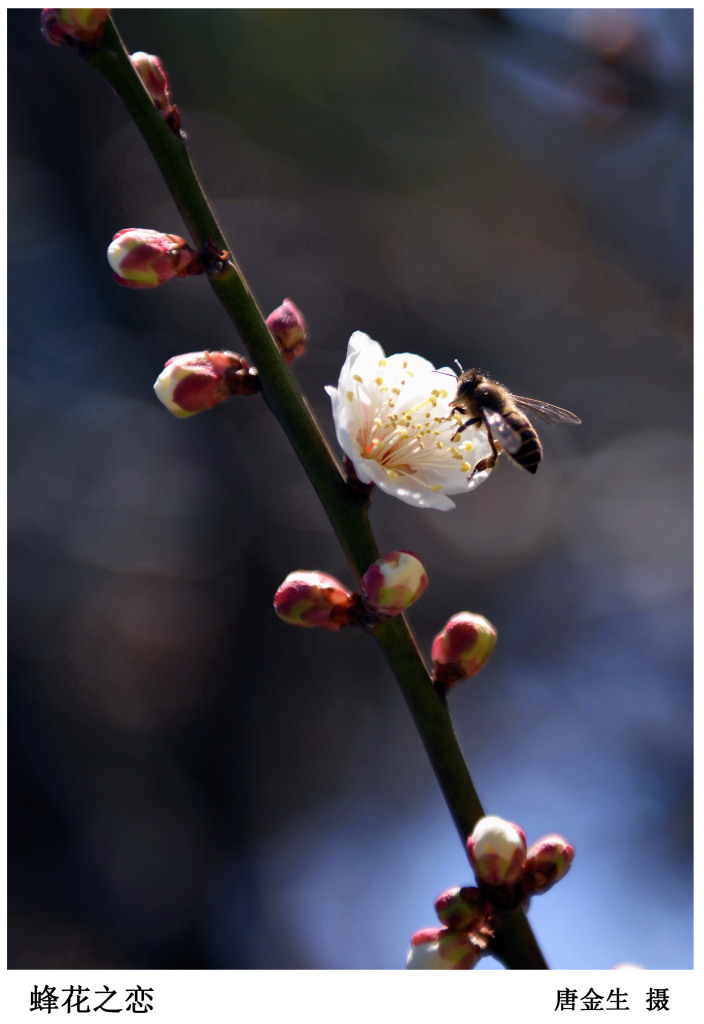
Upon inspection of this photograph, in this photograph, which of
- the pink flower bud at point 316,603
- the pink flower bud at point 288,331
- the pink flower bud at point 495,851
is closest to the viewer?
the pink flower bud at point 495,851

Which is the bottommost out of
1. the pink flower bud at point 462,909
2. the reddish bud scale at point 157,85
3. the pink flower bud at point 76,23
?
the pink flower bud at point 462,909

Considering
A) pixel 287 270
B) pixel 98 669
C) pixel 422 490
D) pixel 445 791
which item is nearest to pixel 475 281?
pixel 287 270

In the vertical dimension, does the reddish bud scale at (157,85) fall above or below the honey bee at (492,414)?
above

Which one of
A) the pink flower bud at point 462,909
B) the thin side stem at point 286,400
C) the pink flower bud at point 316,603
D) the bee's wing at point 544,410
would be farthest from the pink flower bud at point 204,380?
the bee's wing at point 544,410

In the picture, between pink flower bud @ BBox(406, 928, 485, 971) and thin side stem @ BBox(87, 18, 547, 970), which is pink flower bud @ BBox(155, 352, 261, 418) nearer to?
thin side stem @ BBox(87, 18, 547, 970)

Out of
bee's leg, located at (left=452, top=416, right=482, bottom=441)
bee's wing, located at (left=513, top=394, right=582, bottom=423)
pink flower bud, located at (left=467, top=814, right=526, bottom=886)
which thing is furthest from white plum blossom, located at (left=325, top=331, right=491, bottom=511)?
pink flower bud, located at (left=467, top=814, right=526, bottom=886)

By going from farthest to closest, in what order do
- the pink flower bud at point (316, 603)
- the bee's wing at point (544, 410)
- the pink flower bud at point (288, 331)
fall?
the bee's wing at point (544, 410)
the pink flower bud at point (288, 331)
the pink flower bud at point (316, 603)

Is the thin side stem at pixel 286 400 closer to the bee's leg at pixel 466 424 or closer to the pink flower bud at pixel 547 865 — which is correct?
the pink flower bud at pixel 547 865

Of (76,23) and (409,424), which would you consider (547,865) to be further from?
(76,23)
